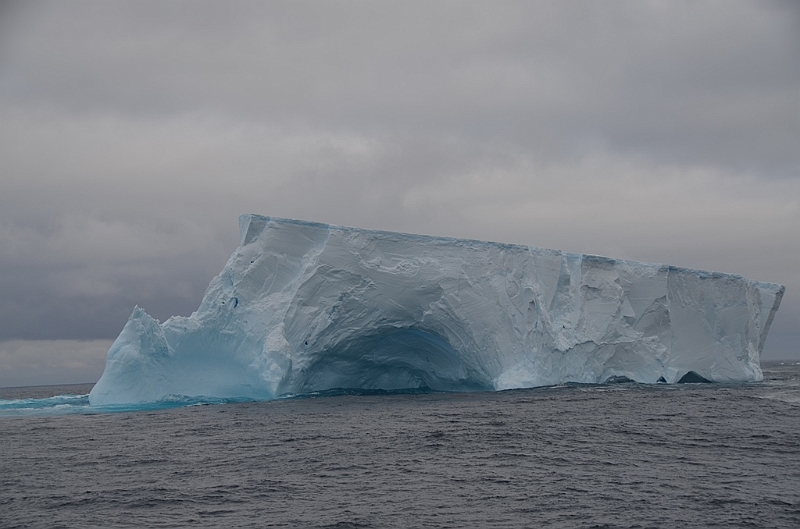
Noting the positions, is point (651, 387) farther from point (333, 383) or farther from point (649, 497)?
point (649, 497)

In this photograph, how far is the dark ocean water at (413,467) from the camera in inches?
316

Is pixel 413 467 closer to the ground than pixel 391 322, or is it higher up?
closer to the ground

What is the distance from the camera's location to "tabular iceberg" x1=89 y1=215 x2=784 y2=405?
61.0ft

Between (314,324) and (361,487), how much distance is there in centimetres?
950

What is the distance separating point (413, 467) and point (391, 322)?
9.03 meters

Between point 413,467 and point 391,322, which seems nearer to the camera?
point 413,467

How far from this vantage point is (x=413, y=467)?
34.0ft

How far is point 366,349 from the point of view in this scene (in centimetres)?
2031

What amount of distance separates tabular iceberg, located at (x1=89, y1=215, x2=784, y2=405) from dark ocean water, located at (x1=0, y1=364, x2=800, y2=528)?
2078 mm

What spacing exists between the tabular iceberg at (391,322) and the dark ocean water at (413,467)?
2.08 meters

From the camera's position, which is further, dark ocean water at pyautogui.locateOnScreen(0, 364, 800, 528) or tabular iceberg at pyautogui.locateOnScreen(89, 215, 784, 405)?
tabular iceberg at pyautogui.locateOnScreen(89, 215, 784, 405)

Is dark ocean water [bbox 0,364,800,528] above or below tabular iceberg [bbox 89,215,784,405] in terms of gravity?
below

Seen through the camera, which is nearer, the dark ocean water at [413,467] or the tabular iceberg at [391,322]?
the dark ocean water at [413,467]

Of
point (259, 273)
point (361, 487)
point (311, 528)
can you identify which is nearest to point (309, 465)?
point (361, 487)
